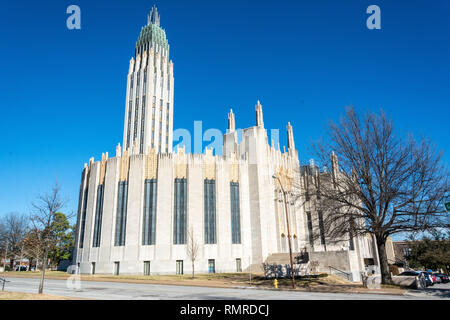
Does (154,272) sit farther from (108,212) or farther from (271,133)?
(271,133)

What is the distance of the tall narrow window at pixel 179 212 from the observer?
41.5m

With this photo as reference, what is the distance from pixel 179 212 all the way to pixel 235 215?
8.44 m

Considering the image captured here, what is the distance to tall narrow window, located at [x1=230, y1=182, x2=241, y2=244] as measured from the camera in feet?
147

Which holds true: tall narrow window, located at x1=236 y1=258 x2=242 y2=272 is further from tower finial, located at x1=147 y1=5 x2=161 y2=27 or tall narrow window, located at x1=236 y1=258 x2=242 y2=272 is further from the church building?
tower finial, located at x1=147 y1=5 x2=161 y2=27

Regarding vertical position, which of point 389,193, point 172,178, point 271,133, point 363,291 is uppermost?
point 271,133

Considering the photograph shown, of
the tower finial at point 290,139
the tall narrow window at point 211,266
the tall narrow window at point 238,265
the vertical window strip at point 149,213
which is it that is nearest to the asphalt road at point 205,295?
the vertical window strip at point 149,213

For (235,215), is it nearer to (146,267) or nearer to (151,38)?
(146,267)

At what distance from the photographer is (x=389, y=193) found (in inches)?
831

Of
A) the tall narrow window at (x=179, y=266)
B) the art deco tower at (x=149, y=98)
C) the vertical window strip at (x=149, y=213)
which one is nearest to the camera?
the tall narrow window at (x=179, y=266)

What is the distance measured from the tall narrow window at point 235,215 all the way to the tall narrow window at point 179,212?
23.7 feet

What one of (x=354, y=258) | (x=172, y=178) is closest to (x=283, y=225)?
(x=354, y=258)

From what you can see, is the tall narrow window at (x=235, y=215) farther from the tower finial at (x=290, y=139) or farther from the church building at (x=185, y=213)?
the tower finial at (x=290, y=139)

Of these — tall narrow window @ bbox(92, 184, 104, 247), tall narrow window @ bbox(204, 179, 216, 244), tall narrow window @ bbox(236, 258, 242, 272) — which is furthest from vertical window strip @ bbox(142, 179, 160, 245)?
tall narrow window @ bbox(236, 258, 242, 272)
